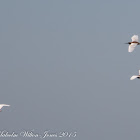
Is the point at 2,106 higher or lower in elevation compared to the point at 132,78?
lower

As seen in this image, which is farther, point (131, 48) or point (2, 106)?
point (131, 48)

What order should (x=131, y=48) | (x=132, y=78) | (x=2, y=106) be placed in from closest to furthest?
(x=2, y=106) < (x=132, y=78) < (x=131, y=48)

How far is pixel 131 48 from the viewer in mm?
198875

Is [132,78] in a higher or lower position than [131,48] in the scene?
lower

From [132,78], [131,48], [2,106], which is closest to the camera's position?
[2,106]

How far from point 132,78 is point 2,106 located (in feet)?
220

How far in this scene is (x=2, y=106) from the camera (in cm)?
12556

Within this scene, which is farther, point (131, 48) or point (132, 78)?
point (131, 48)

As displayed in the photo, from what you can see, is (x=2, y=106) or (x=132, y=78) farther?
(x=132, y=78)

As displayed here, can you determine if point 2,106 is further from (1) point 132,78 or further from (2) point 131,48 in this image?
(2) point 131,48

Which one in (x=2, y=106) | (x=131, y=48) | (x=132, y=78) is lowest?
(x=2, y=106)

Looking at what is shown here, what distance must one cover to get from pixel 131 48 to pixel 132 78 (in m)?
24.8

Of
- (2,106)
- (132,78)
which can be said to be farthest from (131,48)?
(2,106)
